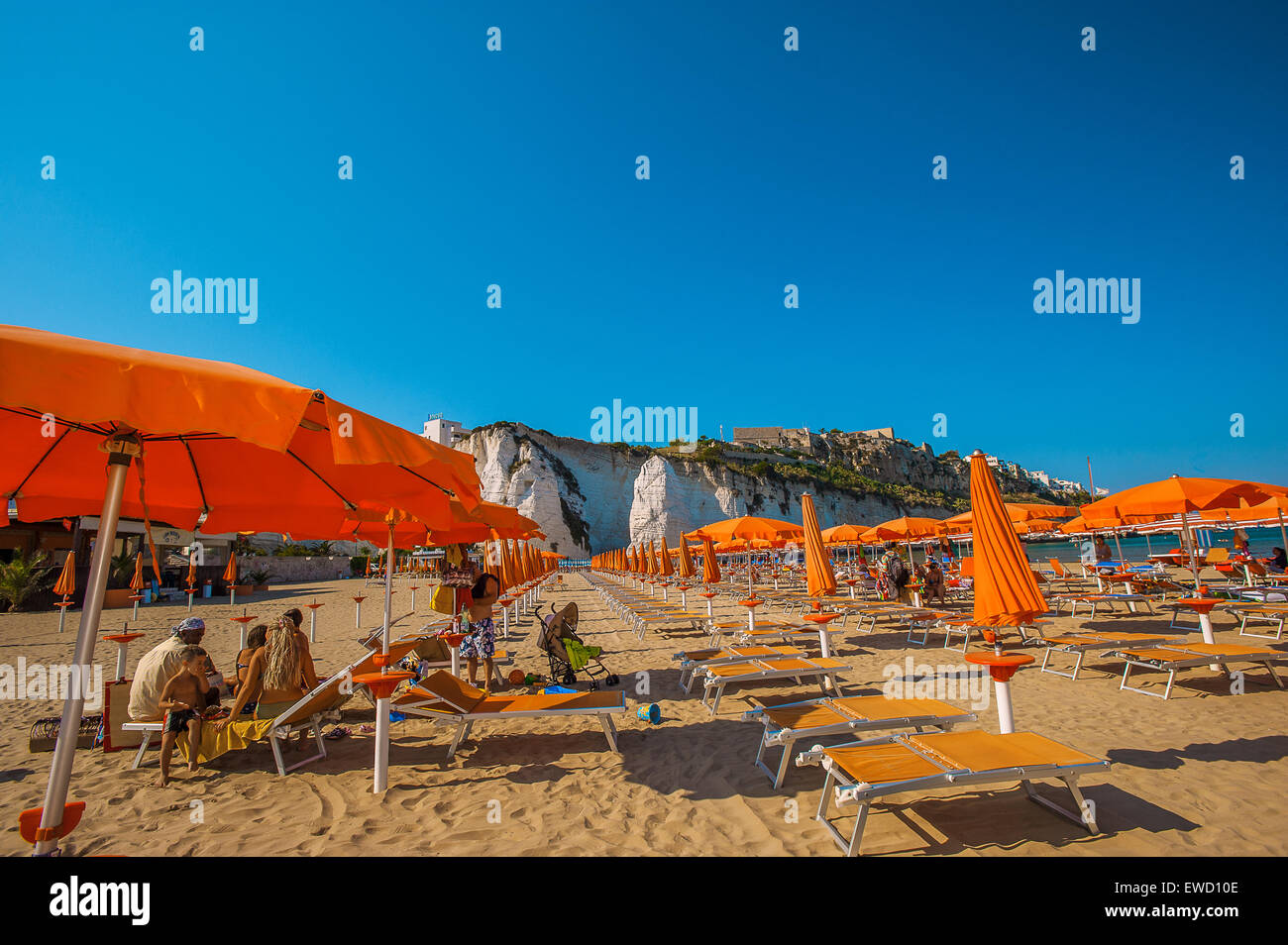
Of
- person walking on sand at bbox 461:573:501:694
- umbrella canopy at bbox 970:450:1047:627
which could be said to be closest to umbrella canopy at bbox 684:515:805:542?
person walking on sand at bbox 461:573:501:694

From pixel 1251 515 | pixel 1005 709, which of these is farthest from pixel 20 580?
pixel 1251 515

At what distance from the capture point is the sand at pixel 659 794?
302 cm

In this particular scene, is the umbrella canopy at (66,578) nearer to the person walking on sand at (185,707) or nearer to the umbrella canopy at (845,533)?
the person walking on sand at (185,707)

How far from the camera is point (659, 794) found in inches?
146

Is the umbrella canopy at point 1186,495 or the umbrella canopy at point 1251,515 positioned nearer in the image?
the umbrella canopy at point 1186,495

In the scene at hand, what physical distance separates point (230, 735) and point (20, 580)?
20.9 meters

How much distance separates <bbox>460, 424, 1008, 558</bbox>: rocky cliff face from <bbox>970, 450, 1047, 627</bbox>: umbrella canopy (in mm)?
30801

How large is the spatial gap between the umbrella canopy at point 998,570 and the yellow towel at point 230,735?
5523mm

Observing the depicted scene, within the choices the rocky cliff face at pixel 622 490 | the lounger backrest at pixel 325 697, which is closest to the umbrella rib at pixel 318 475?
the lounger backrest at pixel 325 697

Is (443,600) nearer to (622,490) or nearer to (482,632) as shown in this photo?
(482,632)

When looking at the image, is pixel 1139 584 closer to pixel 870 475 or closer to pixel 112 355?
pixel 112 355

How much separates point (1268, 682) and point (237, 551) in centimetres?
3453

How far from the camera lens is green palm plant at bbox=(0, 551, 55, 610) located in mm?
16922
